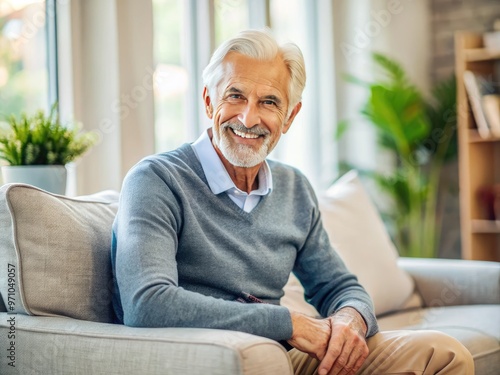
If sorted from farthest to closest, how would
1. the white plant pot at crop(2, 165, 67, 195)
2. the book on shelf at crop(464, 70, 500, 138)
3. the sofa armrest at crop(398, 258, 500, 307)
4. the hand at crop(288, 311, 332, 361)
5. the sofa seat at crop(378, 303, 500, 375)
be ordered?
the book on shelf at crop(464, 70, 500, 138) < the sofa armrest at crop(398, 258, 500, 307) < the sofa seat at crop(378, 303, 500, 375) < the white plant pot at crop(2, 165, 67, 195) < the hand at crop(288, 311, 332, 361)

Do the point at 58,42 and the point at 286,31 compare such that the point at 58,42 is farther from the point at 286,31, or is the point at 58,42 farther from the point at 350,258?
the point at 286,31

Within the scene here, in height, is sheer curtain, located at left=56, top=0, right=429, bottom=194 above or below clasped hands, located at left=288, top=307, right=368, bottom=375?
above

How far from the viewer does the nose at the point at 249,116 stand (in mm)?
1860

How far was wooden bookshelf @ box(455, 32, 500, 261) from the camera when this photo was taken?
13.6 feet

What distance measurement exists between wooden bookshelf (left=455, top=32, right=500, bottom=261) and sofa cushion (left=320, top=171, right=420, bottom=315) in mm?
1506

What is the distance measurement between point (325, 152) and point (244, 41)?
102 inches

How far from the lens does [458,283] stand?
2.77 m

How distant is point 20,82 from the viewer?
266cm

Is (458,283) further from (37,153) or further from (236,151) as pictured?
(37,153)

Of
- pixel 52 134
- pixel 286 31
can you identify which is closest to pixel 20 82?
pixel 52 134

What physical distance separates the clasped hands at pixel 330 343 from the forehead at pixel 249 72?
1.97 ft

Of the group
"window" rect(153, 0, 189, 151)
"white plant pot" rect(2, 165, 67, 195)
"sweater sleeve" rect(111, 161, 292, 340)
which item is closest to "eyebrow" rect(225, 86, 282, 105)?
"sweater sleeve" rect(111, 161, 292, 340)

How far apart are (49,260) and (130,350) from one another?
364mm

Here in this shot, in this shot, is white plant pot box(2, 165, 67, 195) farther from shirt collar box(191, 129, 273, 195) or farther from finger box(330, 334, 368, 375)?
finger box(330, 334, 368, 375)
